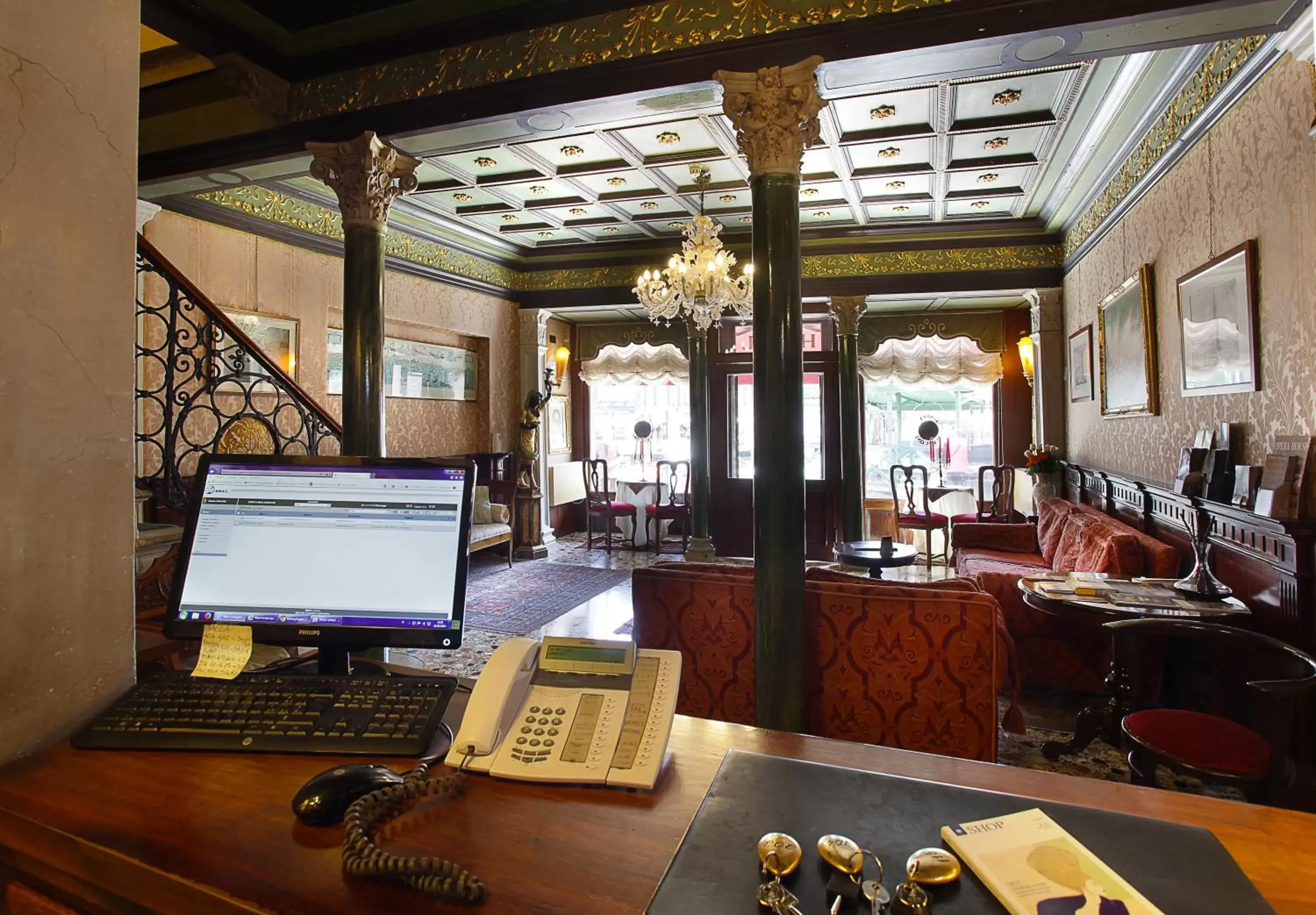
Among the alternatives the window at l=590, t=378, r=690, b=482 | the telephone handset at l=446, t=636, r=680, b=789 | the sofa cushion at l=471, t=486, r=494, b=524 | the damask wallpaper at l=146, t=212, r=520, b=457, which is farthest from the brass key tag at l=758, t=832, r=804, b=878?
the window at l=590, t=378, r=690, b=482

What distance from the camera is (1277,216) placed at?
2736 mm

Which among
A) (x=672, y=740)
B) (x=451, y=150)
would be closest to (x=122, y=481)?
(x=672, y=740)

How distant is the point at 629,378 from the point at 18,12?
8.69m

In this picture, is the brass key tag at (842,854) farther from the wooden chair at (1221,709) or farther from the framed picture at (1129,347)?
the framed picture at (1129,347)

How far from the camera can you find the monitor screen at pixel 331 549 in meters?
1.22

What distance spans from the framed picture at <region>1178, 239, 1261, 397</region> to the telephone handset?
10.8 ft

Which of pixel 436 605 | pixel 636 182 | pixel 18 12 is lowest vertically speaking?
pixel 436 605

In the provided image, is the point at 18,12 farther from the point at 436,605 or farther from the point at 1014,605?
the point at 1014,605

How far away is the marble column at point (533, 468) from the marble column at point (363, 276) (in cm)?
386

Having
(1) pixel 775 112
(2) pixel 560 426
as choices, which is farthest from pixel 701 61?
(2) pixel 560 426

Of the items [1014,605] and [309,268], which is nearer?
[1014,605]

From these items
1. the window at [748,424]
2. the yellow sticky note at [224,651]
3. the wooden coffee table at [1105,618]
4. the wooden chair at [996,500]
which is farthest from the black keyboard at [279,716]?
the window at [748,424]

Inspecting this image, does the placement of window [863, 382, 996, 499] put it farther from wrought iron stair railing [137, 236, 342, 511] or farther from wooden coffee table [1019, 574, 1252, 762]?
wrought iron stair railing [137, 236, 342, 511]

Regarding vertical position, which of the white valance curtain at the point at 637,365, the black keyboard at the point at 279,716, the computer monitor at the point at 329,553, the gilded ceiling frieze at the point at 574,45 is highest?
the gilded ceiling frieze at the point at 574,45
